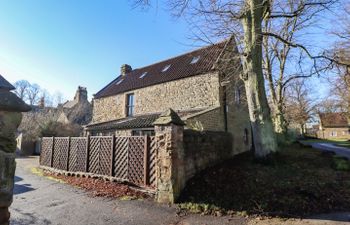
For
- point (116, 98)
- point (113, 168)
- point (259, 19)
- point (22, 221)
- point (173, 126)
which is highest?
point (259, 19)

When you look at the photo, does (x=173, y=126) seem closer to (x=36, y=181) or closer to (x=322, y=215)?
(x=322, y=215)

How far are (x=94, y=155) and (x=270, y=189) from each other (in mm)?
7894

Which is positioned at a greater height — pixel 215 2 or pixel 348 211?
pixel 215 2

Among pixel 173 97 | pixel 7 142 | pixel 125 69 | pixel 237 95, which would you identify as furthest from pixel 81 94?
pixel 7 142

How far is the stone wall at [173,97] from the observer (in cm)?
1442

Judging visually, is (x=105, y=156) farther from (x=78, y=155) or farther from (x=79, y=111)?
(x=79, y=111)

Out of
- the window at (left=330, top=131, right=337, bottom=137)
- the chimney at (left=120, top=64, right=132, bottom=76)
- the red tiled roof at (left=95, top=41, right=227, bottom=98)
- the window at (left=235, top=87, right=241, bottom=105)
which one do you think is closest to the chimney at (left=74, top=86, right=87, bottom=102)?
the chimney at (left=120, top=64, right=132, bottom=76)

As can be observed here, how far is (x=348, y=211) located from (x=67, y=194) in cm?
910

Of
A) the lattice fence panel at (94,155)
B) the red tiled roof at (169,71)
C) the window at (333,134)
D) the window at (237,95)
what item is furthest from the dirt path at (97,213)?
the window at (333,134)

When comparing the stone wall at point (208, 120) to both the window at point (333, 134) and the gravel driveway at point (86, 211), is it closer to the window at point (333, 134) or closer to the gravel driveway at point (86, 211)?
the gravel driveway at point (86, 211)

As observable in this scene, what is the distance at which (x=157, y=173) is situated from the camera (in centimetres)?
722

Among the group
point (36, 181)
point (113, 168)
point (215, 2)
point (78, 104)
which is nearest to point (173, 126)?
point (113, 168)

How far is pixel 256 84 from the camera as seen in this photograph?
9.69 m

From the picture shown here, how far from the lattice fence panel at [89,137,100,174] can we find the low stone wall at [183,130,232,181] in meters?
4.87
